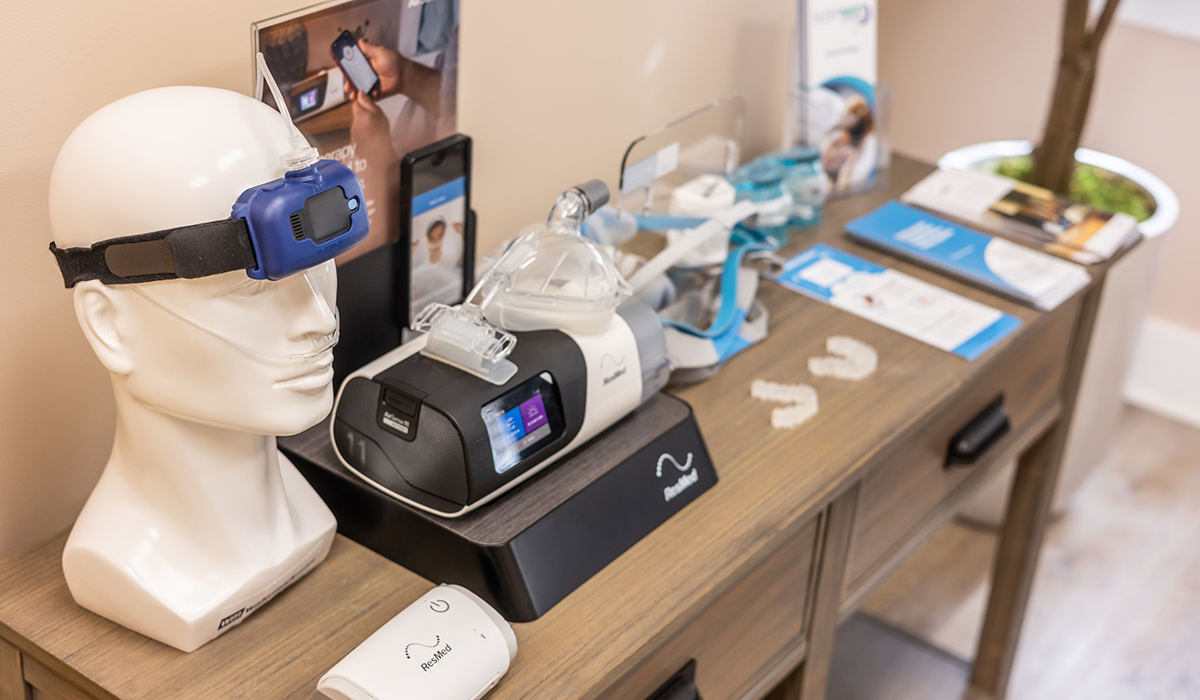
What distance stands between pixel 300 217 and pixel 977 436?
96 centimetres

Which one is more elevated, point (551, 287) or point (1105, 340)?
point (551, 287)

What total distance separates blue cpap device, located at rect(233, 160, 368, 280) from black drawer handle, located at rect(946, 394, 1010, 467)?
888 millimetres

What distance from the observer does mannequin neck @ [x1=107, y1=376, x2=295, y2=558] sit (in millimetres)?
799

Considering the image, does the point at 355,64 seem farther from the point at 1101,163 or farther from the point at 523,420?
the point at 1101,163

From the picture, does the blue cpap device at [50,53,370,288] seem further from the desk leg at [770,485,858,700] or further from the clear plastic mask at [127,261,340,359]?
the desk leg at [770,485,858,700]

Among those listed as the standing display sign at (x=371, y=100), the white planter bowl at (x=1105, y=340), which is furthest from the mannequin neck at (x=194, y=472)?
the white planter bowl at (x=1105, y=340)

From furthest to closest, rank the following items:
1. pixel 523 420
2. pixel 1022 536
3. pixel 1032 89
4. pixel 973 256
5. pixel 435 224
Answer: pixel 1032 89, pixel 1022 536, pixel 973 256, pixel 435 224, pixel 523 420

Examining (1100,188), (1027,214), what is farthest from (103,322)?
(1100,188)

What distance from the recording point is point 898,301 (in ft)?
4.46

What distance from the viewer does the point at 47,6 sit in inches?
31.8

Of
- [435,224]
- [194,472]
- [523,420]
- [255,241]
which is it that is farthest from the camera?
[435,224]

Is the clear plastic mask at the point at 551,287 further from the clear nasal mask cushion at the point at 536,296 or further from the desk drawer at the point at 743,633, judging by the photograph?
the desk drawer at the point at 743,633

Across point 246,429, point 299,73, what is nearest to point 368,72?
point 299,73

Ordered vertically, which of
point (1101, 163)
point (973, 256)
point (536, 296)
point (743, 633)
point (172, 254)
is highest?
point (172, 254)
